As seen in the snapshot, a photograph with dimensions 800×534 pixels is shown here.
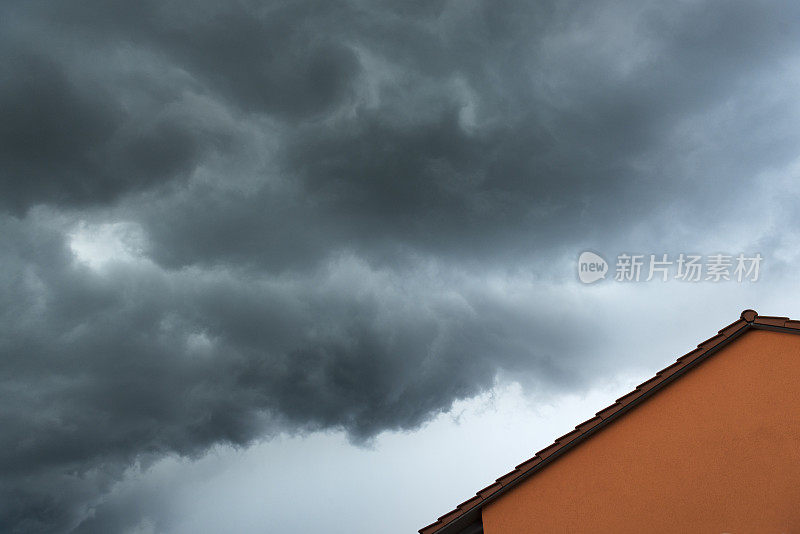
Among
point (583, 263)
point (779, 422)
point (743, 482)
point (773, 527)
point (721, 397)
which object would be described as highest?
point (583, 263)

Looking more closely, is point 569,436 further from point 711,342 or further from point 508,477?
point 711,342

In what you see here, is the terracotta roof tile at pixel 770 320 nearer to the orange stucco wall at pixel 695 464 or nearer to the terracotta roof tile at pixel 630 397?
the orange stucco wall at pixel 695 464

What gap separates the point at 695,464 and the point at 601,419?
5.89 feet

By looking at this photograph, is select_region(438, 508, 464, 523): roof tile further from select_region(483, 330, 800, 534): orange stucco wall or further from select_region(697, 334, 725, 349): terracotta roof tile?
select_region(697, 334, 725, 349): terracotta roof tile

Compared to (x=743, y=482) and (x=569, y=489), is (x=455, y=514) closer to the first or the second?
(x=569, y=489)

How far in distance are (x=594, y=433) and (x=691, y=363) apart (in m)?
2.37

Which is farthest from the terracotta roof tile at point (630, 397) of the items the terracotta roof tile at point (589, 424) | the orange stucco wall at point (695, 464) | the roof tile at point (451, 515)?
the roof tile at point (451, 515)

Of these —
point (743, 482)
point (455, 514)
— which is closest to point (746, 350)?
point (743, 482)

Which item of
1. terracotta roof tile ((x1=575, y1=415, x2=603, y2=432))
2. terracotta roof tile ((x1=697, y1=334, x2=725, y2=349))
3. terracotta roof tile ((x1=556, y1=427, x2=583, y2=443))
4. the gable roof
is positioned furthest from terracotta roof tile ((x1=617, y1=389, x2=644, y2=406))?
terracotta roof tile ((x1=697, y1=334, x2=725, y2=349))

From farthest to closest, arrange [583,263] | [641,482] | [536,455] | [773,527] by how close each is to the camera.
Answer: [583,263]
[536,455]
[641,482]
[773,527]

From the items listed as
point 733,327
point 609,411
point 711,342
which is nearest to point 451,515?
point 609,411

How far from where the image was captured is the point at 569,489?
34.3 feet

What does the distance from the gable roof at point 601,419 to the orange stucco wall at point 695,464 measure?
0.19m

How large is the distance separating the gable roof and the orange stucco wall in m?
0.19
